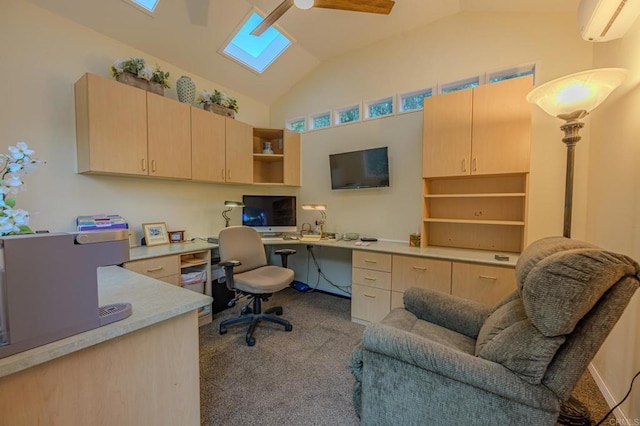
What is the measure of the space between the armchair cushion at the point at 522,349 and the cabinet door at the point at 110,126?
305cm

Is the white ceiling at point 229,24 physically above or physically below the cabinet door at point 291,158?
above

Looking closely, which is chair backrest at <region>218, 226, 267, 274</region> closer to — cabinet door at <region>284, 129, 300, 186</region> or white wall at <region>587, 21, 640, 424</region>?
cabinet door at <region>284, 129, 300, 186</region>

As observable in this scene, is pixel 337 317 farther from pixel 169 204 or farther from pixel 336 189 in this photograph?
pixel 169 204

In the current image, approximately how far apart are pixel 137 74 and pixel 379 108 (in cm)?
269

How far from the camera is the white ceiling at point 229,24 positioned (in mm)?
2389

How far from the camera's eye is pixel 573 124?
5.89 feet

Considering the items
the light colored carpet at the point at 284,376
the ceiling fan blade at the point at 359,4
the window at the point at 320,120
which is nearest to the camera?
the light colored carpet at the point at 284,376

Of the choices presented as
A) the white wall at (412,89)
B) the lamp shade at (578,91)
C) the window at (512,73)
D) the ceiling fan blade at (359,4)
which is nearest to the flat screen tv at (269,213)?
the white wall at (412,89)

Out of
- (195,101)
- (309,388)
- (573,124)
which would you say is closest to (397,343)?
(309,388)

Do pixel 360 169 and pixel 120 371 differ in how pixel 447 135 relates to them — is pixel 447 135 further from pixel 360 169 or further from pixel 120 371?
pixel 120 371

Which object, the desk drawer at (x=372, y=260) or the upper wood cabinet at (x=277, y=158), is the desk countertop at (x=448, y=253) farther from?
the upper wood cabinet at (x=277, y=158)

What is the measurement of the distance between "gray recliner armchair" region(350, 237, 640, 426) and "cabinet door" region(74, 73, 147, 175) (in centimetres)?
259

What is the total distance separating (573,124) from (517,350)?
5.58ft

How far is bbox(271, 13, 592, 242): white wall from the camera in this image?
2.37 metres
